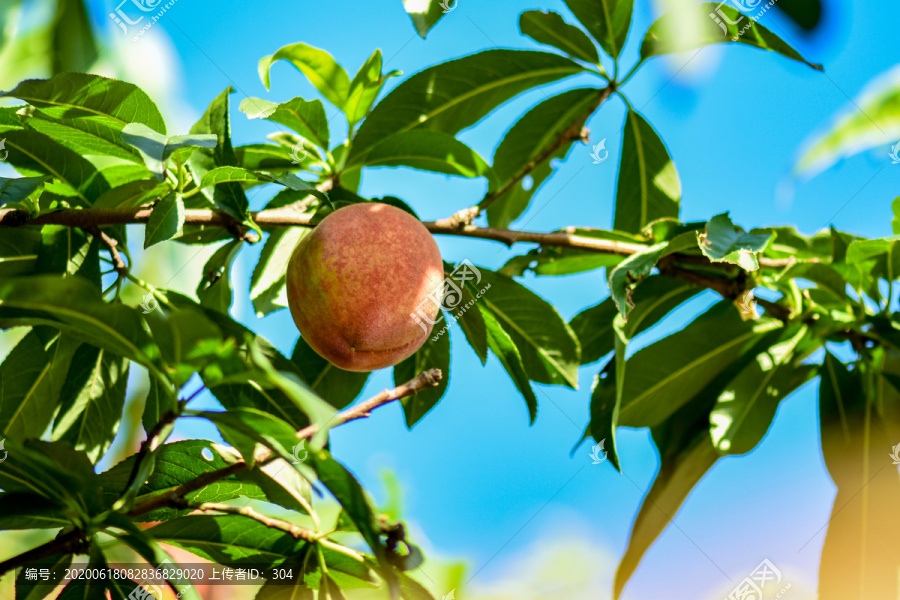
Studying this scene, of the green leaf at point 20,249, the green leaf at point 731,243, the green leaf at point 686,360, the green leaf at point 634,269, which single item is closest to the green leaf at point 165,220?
the green leaf at point 20,249

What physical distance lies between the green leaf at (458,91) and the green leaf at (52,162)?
1.61 feet

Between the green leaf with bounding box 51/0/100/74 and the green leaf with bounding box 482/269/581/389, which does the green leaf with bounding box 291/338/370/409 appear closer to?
the green leaf with bounding box 482/269/581/389

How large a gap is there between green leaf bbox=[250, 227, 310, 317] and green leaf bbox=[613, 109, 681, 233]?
82 centimetres

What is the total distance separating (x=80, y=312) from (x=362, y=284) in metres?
0.42

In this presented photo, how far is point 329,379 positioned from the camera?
146cm

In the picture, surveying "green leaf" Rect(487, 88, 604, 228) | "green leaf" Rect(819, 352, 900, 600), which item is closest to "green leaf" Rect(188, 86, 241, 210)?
"green leaf" Rect(487, 88, 604, 228)

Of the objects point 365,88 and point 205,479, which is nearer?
point 205,479

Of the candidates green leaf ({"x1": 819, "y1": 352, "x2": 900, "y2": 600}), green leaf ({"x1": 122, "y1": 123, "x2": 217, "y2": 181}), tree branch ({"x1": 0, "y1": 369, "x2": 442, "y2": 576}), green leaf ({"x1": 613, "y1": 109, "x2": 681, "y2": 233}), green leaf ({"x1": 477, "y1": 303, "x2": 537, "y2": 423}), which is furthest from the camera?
green leaf ({"x1": 613, "y1": 109, "x2": 681, "y2": 233})

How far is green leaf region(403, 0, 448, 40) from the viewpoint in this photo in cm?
123

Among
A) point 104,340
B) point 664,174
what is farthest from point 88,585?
point 664,174

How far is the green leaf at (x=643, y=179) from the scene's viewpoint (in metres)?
1.75

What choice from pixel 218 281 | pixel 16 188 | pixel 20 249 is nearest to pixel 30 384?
pixel 20 249

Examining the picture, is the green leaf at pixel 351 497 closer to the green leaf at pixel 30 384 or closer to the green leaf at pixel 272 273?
the green leaf at pixel 272 273

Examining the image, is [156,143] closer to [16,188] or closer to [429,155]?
[16,188]
